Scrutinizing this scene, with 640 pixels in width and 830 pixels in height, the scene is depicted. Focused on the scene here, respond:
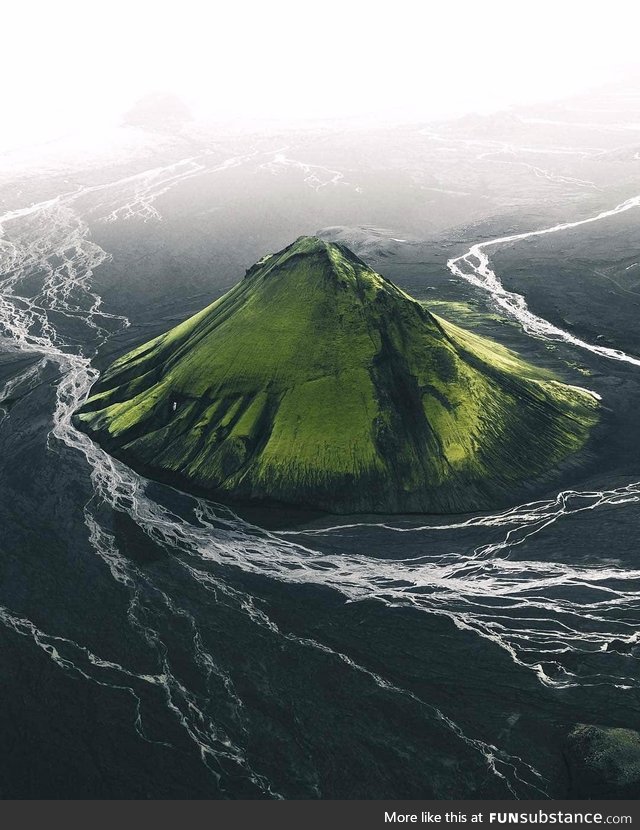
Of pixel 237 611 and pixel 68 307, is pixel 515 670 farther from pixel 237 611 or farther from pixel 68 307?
pixel 68 307

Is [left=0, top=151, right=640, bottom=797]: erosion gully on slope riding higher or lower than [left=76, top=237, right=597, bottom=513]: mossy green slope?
lower

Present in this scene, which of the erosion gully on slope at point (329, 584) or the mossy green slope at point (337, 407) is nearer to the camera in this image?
the erosion gully on slope at point (329, 584)

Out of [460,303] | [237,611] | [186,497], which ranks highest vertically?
[460,303]

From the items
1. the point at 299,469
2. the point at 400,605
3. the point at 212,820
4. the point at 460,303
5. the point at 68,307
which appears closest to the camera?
the point at 212,820

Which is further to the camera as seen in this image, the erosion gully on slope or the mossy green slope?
the mossy green slope

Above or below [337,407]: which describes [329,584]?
below

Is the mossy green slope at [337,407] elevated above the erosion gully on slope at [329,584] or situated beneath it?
elevated above

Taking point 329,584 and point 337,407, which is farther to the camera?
point 337,407

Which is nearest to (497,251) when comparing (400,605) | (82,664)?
(400,605)
